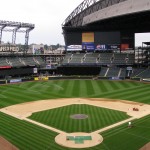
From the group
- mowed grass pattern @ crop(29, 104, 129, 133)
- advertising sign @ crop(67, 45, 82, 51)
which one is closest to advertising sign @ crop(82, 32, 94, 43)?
advertising sign @ crop(67, 45, 82, 51)

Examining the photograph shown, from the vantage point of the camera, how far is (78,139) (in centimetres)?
3045

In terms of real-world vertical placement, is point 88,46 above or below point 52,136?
above

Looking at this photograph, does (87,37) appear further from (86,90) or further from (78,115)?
(78,115)

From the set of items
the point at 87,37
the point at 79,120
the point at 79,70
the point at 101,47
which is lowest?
the point at 79,120

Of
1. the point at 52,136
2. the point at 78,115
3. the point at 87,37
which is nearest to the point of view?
the point at 52,136

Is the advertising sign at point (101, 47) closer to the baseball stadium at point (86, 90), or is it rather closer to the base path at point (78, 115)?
the baseball stadium at point (86, 90)

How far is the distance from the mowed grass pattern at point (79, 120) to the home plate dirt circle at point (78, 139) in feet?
5.74

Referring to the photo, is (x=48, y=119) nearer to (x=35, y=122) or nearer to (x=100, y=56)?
(x=35, y=122)

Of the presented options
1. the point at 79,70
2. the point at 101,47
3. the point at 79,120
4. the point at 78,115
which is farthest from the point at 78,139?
the point at 101,47

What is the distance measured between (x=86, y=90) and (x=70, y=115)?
89.7ft

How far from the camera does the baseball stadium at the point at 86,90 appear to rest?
31.4 meters

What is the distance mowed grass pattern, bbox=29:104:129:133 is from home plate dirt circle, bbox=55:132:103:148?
68.9 inches

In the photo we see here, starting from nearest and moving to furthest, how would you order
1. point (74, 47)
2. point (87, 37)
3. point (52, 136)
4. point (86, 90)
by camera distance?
point (52, 136) < point (86, 90) < point (87, 37) < point (74, 47)

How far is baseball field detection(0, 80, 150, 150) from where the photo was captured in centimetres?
3002
